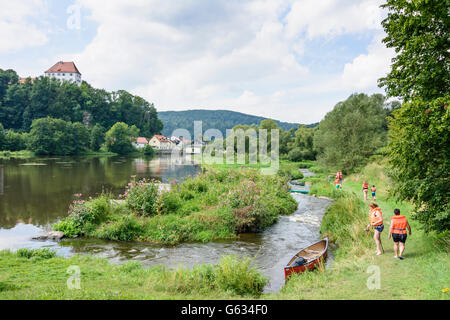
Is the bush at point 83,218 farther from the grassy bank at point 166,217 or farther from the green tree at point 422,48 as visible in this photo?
the green tree at point 422,48

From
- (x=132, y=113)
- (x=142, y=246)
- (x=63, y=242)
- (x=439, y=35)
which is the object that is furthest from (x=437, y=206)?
(x=132, y=113)

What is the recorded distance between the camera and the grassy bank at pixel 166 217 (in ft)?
47.7

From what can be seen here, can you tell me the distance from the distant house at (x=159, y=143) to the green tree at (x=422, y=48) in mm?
138067

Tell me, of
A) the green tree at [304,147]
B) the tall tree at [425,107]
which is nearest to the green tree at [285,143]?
the green tree at [304,147]

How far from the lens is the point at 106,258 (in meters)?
11.8

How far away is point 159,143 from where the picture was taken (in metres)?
146

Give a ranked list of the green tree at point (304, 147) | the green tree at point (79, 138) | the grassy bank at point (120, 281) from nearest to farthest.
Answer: the grassy bank at point (120, 281), the green tree at point (304, 147), the green tree at point (79, 138)

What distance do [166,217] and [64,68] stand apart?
161343 mm

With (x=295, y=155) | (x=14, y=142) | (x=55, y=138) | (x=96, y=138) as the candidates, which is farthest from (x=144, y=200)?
(x=96, y=138)

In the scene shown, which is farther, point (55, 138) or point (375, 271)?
point (55, 138)

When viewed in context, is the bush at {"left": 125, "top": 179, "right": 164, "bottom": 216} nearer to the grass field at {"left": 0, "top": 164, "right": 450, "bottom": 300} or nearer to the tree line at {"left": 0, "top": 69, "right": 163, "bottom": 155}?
the grass field at {"left": 0, "top": 164, "right": 450, "bottom": 300}

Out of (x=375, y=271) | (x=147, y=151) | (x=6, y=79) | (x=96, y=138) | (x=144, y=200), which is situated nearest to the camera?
(x=375, y=271)

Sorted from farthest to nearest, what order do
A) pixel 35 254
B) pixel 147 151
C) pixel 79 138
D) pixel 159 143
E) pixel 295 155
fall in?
pixel 159 143 → pixel 147 151 → pixel 79 138 → pixel 295 155 → pixel 35 254

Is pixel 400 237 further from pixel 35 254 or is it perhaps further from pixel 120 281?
pixel 35 254
